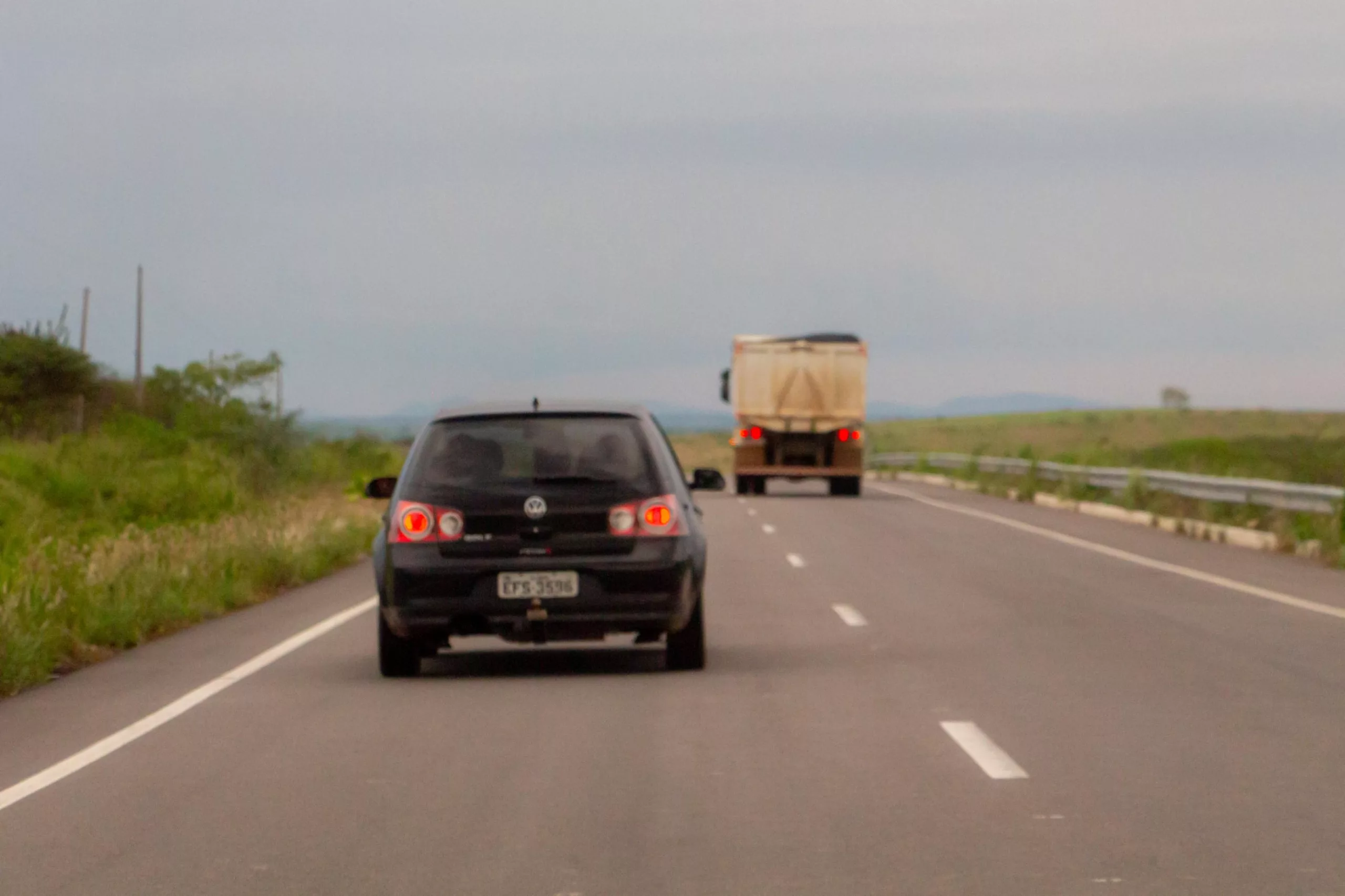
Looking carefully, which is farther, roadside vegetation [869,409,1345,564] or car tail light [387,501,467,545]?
roadside vegetation [869,409,1345,564]

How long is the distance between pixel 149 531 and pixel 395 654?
15091mm

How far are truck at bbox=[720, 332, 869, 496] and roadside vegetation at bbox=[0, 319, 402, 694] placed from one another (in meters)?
8.53

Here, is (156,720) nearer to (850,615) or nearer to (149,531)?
(850,615)

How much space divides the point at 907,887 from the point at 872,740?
3.12 metres

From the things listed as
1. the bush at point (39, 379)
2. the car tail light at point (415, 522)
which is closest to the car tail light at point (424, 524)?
the car tail light at point (415, 522)

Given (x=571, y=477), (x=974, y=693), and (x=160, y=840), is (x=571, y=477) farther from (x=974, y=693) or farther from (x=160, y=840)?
(x=160, y=840)

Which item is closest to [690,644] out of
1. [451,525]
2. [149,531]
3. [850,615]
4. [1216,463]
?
[451,525]

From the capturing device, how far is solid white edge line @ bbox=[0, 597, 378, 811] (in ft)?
28.2

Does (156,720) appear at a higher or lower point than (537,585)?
lower

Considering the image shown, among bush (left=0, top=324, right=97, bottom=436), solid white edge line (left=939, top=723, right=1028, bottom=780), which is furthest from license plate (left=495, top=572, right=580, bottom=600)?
bush (left=0, top=324, right=97, bottom=436)

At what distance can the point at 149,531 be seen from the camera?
26.5 meters

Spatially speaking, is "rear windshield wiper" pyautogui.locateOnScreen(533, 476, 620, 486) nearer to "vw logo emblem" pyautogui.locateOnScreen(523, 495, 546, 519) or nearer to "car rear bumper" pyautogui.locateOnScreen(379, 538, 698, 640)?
"vw logo emblem" pyautogui.locateOnScreen(523, 495, 546, 519)

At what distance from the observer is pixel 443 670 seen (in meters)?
12.8

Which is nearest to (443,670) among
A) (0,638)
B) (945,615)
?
(0,638)
